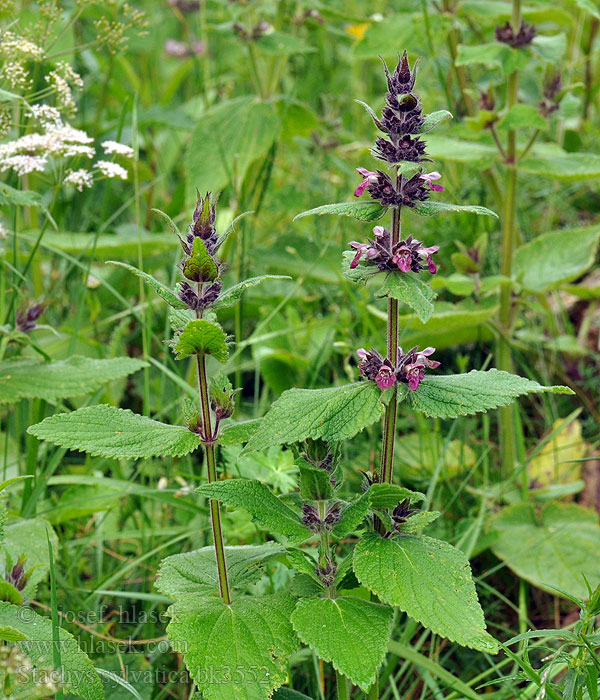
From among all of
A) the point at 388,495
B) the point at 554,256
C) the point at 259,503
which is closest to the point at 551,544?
the point at 554,256

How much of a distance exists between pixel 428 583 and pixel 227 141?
2.08 metres

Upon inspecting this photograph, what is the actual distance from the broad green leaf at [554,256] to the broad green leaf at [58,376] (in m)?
1.22

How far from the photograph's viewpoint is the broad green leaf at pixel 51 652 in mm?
1172

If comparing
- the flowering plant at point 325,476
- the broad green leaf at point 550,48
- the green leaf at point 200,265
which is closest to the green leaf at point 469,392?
the flowering plant at point 325,476

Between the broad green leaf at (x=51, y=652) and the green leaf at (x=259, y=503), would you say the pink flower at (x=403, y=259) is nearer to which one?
the green leaf at (x=259, y=503)

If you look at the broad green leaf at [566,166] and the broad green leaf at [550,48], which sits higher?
the broad green leaf at [550,48]

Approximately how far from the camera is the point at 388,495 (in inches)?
45.9

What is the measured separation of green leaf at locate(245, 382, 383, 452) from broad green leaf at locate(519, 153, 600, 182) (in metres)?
1.23

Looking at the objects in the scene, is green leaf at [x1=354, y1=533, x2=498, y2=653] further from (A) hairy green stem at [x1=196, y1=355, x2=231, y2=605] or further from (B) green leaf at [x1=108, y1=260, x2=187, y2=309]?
(B) green leaf at [x1=108, y1=260, x2=187, y2=309]

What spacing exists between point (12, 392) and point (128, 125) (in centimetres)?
175

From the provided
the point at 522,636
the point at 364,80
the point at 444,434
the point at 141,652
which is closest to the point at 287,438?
the point at 522,636

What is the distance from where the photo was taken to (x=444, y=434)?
234cm

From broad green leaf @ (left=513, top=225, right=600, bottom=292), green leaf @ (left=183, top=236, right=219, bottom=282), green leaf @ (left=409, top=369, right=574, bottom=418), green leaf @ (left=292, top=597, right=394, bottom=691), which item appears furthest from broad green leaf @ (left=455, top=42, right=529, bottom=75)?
green leaf @ (left=292, top=597, right=394, bottom=691)

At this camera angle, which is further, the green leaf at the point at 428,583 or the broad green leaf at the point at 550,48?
the broad green leaf at the point at 550,48
